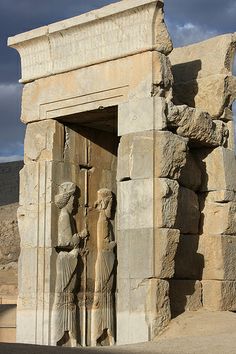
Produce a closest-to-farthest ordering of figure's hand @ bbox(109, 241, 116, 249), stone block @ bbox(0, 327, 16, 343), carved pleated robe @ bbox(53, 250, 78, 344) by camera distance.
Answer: carved pleated robe @ bbox(53, 250, 78, 344), figure's hand @ bbox(109, 241, 116, 249), stone block @ bbox(0, 327, 16, 343)

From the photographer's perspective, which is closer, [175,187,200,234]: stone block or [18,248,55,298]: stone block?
[175,187,200,234]: stone block

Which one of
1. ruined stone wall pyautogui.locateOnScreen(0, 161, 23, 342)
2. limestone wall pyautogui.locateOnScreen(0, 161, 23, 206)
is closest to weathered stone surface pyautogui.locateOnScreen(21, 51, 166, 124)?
ruined stone wall pyautogui.locateOnScreen(0, 161, 23, 342)

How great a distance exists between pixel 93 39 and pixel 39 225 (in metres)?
2.78

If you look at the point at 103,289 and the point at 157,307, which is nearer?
the point at 157,307

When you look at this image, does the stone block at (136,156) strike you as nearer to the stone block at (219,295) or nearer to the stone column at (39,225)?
the stone column at (39,225)

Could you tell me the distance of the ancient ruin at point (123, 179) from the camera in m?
9.74

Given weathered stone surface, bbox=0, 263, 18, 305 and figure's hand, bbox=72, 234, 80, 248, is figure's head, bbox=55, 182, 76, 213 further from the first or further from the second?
weathered stone surface, bbox=0, 263, 18, 305

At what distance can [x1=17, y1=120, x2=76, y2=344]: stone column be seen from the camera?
35.9 feet

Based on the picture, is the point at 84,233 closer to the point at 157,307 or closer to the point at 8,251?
the point at 157,307

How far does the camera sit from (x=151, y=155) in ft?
32.0

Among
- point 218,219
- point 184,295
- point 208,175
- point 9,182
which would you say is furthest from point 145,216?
point 9,182

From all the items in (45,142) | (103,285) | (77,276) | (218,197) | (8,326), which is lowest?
(8,326)

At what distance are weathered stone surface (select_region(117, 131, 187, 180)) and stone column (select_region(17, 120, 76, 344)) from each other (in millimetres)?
1529

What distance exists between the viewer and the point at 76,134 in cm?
1164
